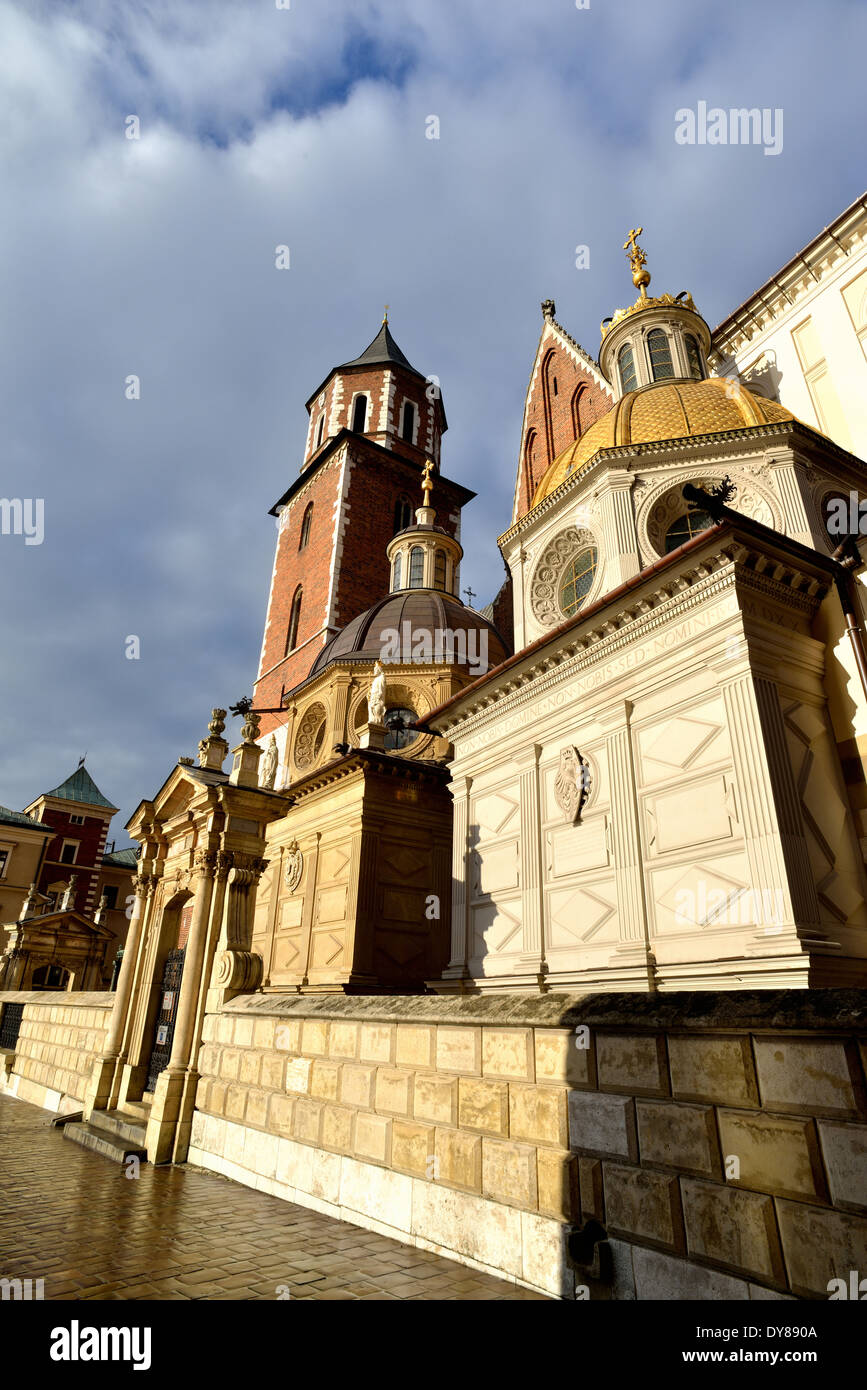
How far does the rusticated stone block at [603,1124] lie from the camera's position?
410 centimetres

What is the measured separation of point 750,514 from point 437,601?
44.2ft

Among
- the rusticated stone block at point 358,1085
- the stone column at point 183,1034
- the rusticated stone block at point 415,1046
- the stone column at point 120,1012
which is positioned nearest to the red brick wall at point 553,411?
the stone column at point 120,1012

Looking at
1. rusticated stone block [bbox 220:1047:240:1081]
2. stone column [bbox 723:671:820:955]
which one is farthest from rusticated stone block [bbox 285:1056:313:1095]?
stone column [bbox 723:671:820:955]

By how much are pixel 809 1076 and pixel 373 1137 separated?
13.1ft

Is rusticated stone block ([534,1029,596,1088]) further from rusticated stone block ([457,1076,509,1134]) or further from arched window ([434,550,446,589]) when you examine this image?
arched window ([434,550,446,589])

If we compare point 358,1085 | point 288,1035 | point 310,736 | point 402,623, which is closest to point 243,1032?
point 288,1035

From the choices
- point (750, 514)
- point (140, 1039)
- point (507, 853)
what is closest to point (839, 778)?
point (507, 853)

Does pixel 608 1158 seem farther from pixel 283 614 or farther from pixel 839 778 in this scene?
pixel 283 614

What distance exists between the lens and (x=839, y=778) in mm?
10188

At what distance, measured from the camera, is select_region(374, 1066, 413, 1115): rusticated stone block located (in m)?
5.84

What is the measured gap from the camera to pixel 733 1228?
11.4 feet

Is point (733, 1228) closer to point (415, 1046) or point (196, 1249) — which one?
point (415, 1046)

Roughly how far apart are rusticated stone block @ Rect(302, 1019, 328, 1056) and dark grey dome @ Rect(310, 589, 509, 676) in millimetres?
17045

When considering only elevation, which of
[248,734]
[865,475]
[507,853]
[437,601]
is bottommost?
[507,853]
